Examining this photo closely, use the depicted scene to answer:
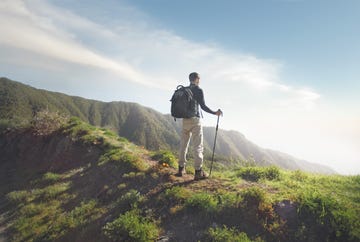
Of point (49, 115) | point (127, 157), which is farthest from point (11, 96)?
point (127, 157)

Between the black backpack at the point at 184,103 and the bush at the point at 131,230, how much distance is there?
3.69 m

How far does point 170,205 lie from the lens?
7.50 m

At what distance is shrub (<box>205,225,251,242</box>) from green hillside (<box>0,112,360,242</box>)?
20 millimetres

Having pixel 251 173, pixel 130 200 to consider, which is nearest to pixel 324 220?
pixel 251 173

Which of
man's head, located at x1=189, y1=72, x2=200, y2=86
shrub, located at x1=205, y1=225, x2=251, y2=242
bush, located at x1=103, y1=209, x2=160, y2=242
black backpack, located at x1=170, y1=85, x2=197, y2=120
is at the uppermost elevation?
man's head, located at x1=189, y1=72, x2=200, y2=86

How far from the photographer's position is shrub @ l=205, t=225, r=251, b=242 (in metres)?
5.32

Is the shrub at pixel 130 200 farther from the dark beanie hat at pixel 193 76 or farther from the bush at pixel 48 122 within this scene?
the bush at pixel 48 122

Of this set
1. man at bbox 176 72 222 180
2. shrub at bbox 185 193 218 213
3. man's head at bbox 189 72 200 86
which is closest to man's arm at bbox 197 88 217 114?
man at bbox 176 72 222 180

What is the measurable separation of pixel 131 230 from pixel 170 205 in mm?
1627

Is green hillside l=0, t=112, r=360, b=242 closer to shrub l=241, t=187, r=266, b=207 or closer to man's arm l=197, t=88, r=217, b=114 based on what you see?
shrub l=241, t=187, r=266, b=207

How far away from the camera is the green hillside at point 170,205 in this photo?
5738mm

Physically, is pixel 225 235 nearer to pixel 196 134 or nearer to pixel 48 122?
pixel 196 134

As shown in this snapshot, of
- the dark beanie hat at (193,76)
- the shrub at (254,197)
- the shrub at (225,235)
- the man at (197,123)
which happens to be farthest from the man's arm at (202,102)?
the shrub at (225,235)

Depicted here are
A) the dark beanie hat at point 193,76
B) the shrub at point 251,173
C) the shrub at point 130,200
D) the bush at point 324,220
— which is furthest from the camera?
the shrub at point 251,173
